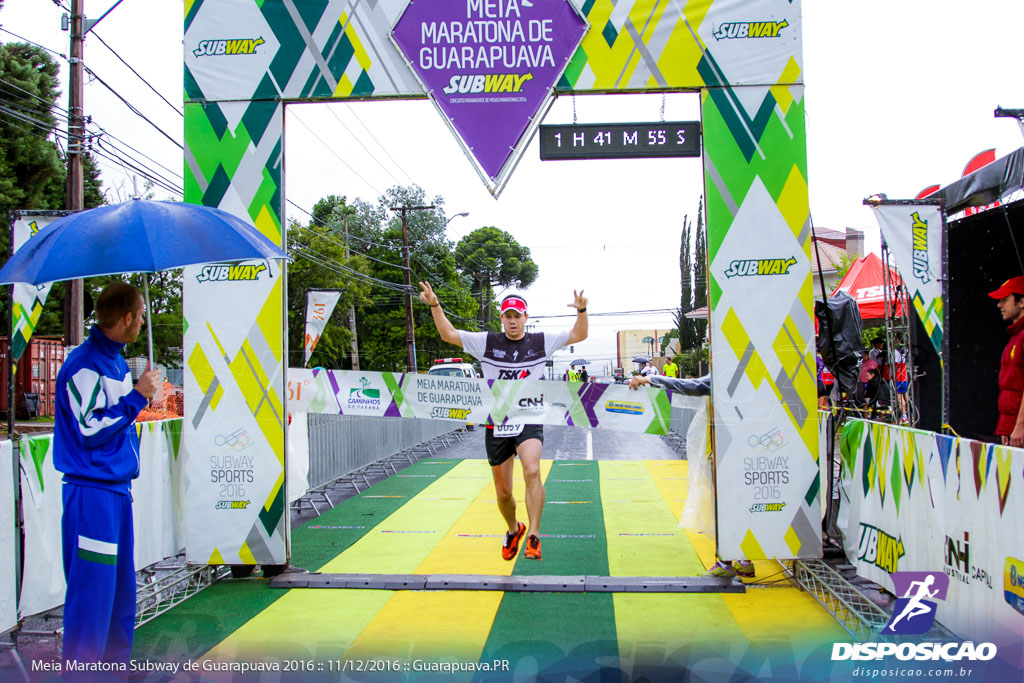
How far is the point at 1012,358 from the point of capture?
19.5 feet

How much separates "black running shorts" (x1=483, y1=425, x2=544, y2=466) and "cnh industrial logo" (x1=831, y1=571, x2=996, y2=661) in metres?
2.65

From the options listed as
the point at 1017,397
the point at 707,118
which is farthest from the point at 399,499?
the point at 1017,397

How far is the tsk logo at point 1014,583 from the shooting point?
3.69m

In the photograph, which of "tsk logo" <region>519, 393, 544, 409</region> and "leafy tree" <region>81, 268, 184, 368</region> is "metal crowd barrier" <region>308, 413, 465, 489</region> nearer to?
"tsk logo" <region>519, 393, 544, 409</region>

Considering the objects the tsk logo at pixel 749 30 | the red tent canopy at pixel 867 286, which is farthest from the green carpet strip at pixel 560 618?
the red tent canopy at pixel 867 286

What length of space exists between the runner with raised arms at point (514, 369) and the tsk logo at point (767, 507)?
1.64 m

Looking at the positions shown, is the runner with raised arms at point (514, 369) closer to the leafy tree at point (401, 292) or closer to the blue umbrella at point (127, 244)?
the blue umbrella at point (127, 244)

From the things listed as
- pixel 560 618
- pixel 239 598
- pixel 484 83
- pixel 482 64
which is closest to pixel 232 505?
pixel 239 598

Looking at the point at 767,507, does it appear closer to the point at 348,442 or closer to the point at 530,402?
the point at 530,402

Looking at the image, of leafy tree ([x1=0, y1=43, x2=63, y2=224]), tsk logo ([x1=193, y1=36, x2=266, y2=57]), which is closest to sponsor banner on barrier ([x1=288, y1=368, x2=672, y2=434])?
tsk logo ([x1=193, y1=36, x2=266, y2=57])

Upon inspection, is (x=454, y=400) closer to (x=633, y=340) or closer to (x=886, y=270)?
(x=886, y=270)

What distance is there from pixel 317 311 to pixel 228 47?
7.54 m

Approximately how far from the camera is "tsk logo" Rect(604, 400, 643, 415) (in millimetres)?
6387

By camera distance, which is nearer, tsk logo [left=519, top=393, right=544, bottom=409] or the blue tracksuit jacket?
the blue tracksuit jacket
